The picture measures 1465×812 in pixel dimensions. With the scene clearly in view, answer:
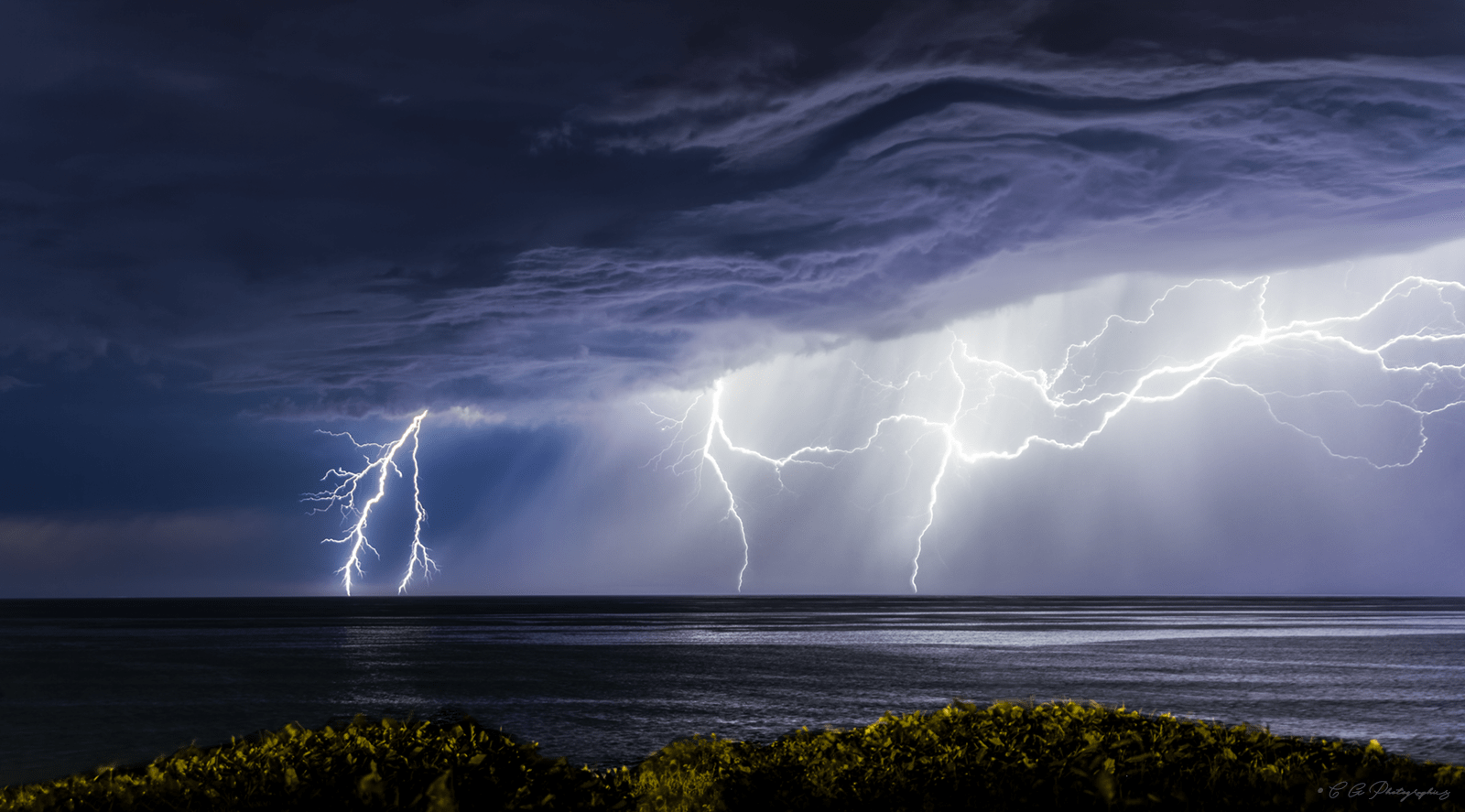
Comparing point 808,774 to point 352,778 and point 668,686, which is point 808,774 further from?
point 668,686

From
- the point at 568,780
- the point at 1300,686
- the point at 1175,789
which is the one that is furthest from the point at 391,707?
the point at 1300,686

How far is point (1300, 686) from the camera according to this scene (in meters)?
34.5

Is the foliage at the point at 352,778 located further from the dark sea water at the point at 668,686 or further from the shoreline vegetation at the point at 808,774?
the dark sea water at the point at 668,686

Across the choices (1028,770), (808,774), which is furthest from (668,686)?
(1028,770)

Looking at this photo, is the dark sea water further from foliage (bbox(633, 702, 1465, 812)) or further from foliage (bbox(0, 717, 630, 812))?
foliage (bbox(633, 702, 1465, 812))

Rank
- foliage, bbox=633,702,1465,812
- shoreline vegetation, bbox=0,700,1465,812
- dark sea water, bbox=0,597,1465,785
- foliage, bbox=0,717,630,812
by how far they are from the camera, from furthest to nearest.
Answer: dark sea water, bbox=0,597,1465,785, foliage, bbox=633,702,1465,812, shoreline vegetation, bbox=0,700,1465,812, foliage, bbox=0,717,630,812

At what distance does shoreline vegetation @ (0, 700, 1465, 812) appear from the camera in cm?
539

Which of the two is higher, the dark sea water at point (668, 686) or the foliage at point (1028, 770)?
the foliage at point (1028, 770)

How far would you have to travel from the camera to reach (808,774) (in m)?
6.41

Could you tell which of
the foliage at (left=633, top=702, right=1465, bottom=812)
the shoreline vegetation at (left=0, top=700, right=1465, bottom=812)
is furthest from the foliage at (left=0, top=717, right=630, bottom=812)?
the foliage at (left=633, top=702, right=1465, bottom=812)

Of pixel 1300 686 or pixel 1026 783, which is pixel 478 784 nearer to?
pixel 1026 783

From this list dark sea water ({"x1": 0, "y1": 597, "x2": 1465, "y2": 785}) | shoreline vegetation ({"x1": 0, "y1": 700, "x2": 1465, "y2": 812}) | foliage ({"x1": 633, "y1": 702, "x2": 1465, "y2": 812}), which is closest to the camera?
shoreline vegetation ({"x1": 0, "y1": 700, "x2": 1465, "y2": 812})

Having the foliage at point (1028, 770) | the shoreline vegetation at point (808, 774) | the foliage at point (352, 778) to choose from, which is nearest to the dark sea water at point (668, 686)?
the foliage at point (352, 778)

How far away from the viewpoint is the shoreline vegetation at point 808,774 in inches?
212
